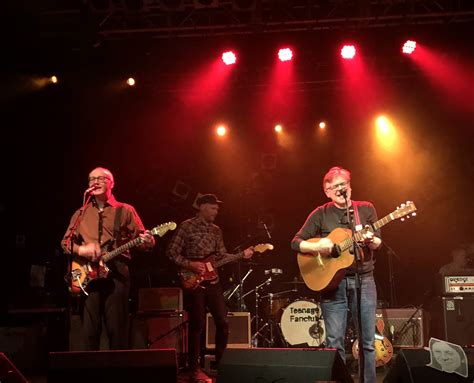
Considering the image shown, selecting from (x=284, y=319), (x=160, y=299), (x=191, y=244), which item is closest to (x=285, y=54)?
(x=191, y=244)

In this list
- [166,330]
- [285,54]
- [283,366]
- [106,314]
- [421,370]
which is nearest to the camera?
[421,370]

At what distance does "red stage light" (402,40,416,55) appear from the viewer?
10.4 meters

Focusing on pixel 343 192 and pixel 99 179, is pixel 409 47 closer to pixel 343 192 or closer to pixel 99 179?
pixel 343 192

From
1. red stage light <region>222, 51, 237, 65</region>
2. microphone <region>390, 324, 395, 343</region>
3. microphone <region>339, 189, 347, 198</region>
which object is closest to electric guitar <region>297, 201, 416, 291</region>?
microphone <region>339, 189, 347, 198</region>

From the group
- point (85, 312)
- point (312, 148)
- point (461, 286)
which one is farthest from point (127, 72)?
point (461, 286)

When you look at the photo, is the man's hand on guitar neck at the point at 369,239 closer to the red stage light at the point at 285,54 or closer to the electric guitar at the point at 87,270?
the electric guitar at the point at 87,270

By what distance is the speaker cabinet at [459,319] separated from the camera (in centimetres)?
909

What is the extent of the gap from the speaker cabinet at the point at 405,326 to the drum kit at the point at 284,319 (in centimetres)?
129

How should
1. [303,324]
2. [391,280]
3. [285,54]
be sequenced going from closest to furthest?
[303,324], [285,54], [391,280]

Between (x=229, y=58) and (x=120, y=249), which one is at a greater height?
(x=229, y=58)

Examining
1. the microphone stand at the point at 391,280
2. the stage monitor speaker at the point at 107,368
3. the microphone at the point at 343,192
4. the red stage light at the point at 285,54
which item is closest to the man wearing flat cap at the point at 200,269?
the microphone at the point at 343,192

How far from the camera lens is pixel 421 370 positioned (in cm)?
419

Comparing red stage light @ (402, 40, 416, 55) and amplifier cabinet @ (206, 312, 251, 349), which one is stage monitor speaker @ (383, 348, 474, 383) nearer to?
amplifier cabinet @ (206, 312, 251, 349)

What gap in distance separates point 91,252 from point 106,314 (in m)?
0.68
